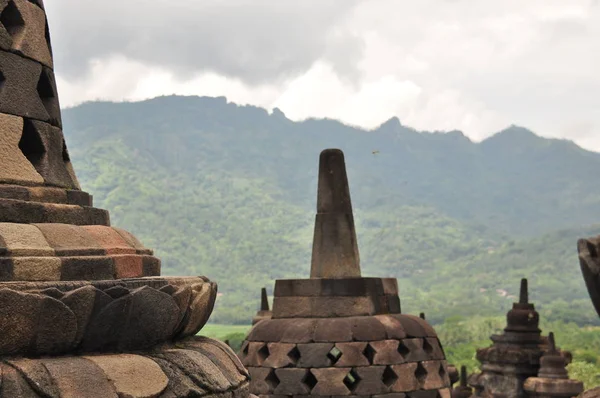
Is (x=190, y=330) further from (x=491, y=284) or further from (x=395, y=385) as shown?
(x=491, y=284)

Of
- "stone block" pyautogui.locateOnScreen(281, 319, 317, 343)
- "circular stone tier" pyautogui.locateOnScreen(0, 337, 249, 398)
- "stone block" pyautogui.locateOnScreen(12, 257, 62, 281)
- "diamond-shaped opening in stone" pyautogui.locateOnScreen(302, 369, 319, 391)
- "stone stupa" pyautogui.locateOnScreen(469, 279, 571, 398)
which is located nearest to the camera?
"circular stone tier" pyautogui.locateOnScreen(0, 337, 249, 398)

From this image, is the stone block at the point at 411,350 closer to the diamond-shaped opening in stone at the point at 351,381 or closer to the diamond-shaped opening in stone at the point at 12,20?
the diamond-shaped opening in stone at the point at 351,381

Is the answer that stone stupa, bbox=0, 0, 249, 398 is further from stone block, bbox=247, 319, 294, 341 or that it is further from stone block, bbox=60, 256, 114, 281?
stone block, bbox=247, 319, 294, 341

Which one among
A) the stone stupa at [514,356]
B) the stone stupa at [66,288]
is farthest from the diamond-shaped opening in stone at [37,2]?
the stone stupa at [514,356]

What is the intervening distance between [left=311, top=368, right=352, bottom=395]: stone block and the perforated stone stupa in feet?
0.03

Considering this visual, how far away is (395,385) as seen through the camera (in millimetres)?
10609

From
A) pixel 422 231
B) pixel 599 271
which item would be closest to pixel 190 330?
pixel 599 271

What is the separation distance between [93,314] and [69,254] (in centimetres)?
35

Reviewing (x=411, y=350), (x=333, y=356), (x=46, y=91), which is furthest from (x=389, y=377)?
(x=46, y=91)

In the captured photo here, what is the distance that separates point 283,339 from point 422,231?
593 ft

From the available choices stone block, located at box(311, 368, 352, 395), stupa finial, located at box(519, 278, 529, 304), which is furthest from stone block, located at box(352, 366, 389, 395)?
stupa finial, located at box(519, 278, 529, 304)

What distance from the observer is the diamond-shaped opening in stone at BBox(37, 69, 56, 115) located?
513cm

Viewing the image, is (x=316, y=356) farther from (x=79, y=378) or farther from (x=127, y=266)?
(x=79, y=378)

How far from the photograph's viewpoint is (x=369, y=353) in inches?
418
